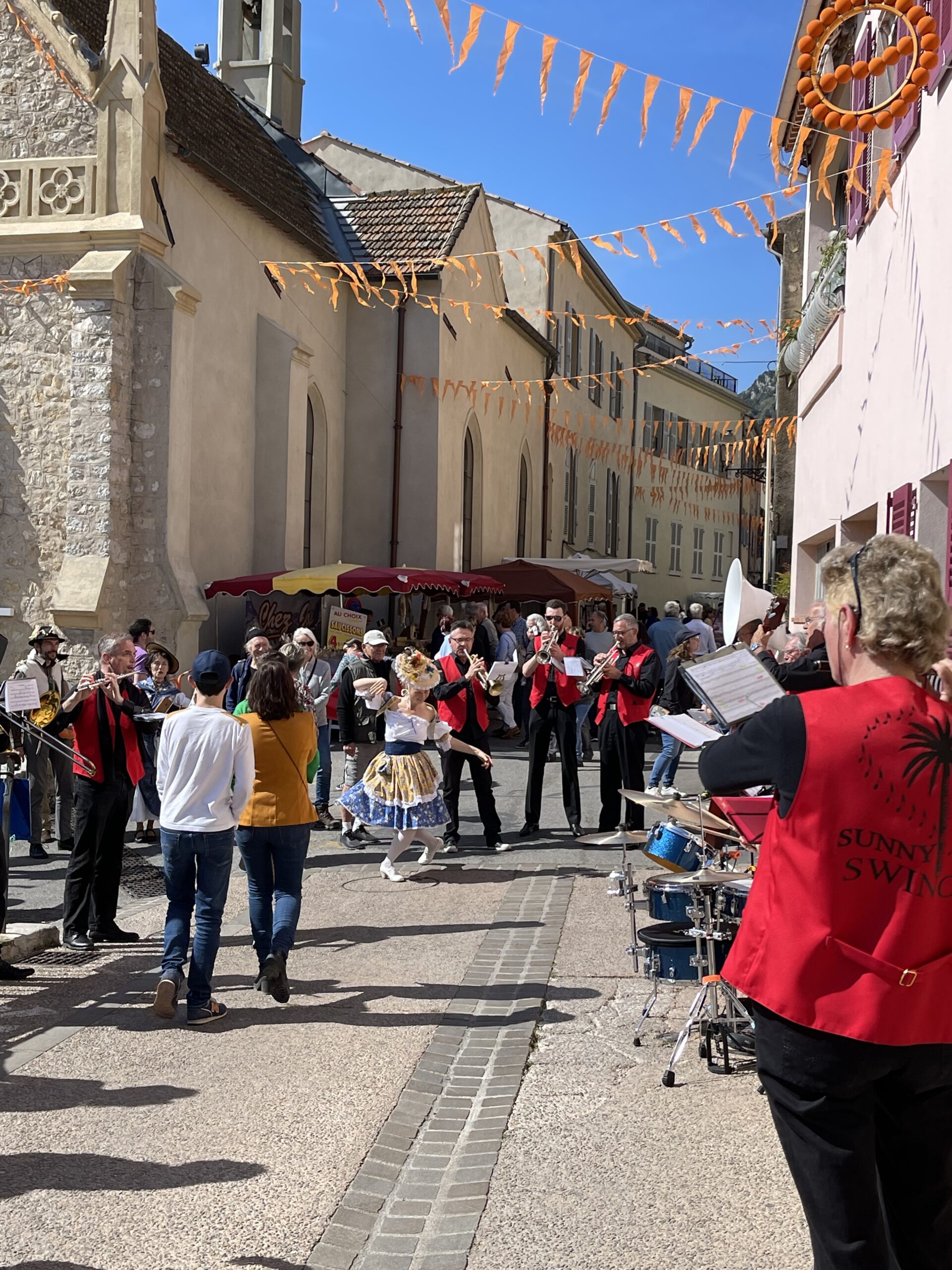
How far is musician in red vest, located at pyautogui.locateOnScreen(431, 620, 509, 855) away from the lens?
36.1 ft

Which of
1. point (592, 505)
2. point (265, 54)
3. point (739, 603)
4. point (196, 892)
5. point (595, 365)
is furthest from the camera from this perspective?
point (592, 505)

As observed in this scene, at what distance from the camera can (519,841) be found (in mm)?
11359

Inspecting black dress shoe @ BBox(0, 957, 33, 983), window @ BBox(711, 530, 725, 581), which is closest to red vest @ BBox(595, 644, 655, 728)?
black dress shoe @ BBox(0, 957, 33, 983)

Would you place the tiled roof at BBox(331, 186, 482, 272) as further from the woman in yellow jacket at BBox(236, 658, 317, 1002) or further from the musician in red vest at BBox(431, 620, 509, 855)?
the woman in yellow jacket at BBox(236, 658, 317, 1002)

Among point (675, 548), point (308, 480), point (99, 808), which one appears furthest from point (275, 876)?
point (675, 548)

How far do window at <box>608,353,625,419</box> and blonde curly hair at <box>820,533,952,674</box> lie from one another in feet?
133

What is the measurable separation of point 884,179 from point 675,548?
43625mm

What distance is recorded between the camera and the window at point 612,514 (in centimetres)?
4484

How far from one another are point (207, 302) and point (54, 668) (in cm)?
1086

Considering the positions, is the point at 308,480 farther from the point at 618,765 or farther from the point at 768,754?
the point at 768,754

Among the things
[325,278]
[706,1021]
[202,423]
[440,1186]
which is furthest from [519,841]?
[325,278]

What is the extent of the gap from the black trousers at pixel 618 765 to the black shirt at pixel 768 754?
8.45m

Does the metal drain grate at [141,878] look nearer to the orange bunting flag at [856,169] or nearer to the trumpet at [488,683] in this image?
the trumpet at [488,683]

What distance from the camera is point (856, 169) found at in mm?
10039
